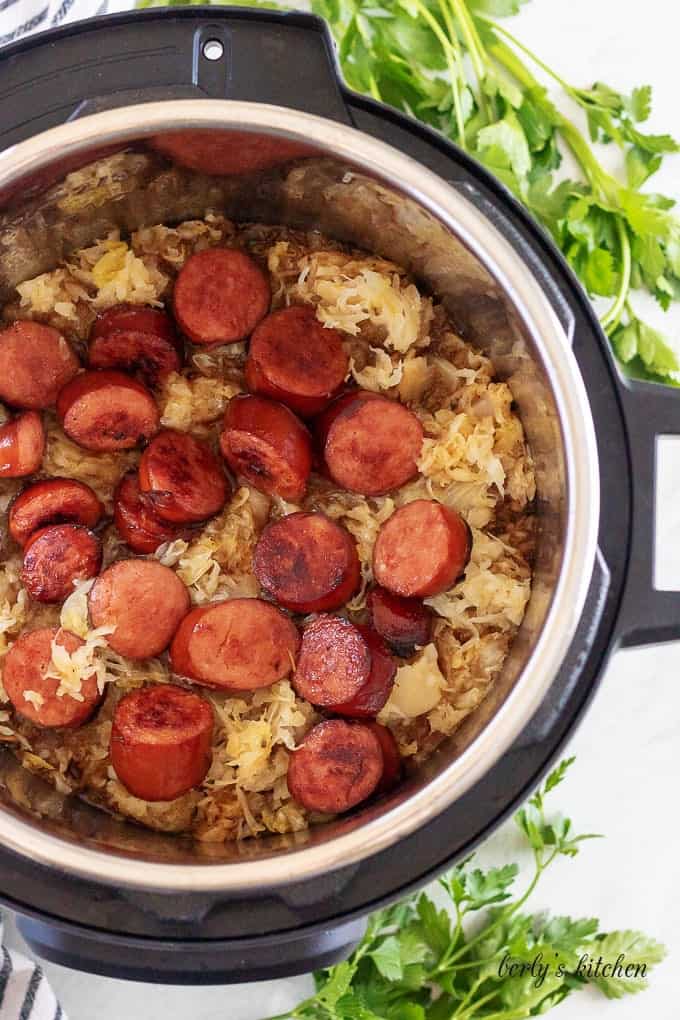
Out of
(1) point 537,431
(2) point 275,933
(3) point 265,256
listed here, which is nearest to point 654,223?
(1) point 537,431

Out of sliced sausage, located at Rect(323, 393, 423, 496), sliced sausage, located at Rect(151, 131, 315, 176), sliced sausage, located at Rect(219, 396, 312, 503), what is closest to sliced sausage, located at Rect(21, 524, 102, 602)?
sliced sausage, located at Rect(219, 396, 312, 503)

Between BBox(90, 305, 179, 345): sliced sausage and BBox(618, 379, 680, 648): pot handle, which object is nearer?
BBox(618, 379, 680, 648): pot handle

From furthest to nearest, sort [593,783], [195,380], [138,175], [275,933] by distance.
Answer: [593,783], [195,380], [138,175], [275,933]

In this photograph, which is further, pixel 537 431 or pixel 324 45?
pixel 537 431

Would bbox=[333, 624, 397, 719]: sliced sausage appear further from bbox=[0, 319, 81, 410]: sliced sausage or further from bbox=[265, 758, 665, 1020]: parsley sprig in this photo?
bbox=[0, 319, 81, 410]: sliced sausage

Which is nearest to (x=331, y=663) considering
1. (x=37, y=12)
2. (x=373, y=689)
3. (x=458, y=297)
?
(x=373, y=689)

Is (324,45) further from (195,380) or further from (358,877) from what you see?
(358,877)

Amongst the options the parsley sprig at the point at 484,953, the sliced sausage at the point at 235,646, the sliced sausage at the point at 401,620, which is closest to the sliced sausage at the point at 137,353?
the sliced sausage at the point at 235,646
